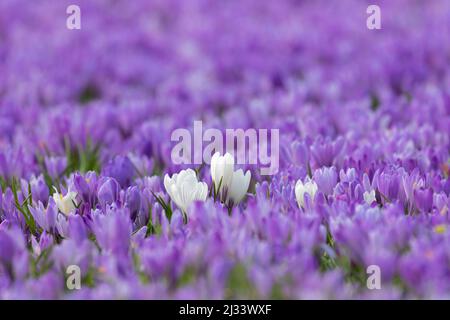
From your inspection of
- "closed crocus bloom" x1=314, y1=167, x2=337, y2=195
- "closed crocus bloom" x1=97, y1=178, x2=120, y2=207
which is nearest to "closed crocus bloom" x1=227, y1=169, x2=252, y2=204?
"closed crocus bloom" x1=314, y1=167, x2=337, y2=195

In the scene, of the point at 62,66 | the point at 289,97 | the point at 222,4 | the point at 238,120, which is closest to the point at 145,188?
the point at 238,120

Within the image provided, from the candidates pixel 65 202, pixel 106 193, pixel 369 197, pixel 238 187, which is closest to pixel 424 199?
pixel 369 197

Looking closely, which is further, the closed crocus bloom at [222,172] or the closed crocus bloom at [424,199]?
the closed crocus bloom at [222,172]

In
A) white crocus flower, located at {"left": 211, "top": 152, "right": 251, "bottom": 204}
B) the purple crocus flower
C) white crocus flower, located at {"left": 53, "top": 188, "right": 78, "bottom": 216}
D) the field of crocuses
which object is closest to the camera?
the field of crocuses

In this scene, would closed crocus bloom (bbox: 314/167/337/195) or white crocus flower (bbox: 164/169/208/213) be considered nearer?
white crocus flower (bbox: 164/169/208/213)

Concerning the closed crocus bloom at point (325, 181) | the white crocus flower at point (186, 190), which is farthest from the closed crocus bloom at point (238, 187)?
the closed crocus bloom at point (325, 181)

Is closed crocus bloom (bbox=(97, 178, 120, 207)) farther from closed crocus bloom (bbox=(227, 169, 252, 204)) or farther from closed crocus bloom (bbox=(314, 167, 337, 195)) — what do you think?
closed crocus bloom (bbox=(314, 167, 337, 195))

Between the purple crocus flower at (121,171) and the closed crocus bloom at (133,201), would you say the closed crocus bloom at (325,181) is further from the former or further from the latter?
the purple crocus flower at (121,171)
